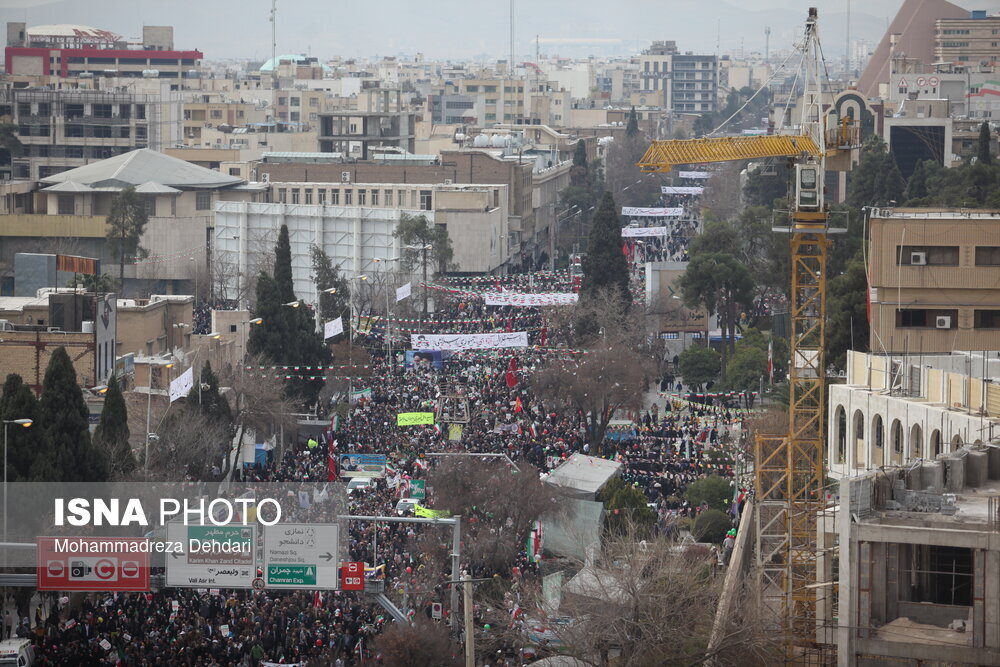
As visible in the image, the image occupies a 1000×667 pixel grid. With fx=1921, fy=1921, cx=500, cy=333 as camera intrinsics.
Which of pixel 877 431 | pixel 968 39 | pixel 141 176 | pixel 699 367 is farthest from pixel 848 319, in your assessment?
pixel 968 39

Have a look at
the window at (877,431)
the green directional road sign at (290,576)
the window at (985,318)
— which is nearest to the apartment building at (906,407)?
the window at (877,431)

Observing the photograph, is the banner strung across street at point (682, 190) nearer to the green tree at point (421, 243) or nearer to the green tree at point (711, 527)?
the green tree at point (421, 243)

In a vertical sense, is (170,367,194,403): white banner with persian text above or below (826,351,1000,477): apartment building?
below

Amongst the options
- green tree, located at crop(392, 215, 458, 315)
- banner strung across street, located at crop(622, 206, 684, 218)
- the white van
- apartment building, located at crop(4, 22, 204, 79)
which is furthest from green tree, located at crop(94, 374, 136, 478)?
apartment building, located at crop(4, 22, 204, 79)

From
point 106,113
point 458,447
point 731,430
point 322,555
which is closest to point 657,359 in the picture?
point 731,430

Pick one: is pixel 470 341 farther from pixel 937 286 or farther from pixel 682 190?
pixel 682 190

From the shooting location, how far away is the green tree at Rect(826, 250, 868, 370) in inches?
1730

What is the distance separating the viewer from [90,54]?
162 metres

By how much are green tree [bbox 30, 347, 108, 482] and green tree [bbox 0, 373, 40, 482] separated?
0.48 feet

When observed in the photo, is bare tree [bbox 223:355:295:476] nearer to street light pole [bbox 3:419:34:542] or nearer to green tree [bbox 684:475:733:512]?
green tree [bbox 684:475:733:512]

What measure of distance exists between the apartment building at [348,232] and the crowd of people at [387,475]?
706 centimetres

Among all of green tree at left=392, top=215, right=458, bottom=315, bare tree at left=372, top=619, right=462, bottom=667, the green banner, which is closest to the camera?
bare tree at left=372, top=619, right=462, bottom=667

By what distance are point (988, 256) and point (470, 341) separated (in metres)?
19.1

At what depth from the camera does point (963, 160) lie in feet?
301
